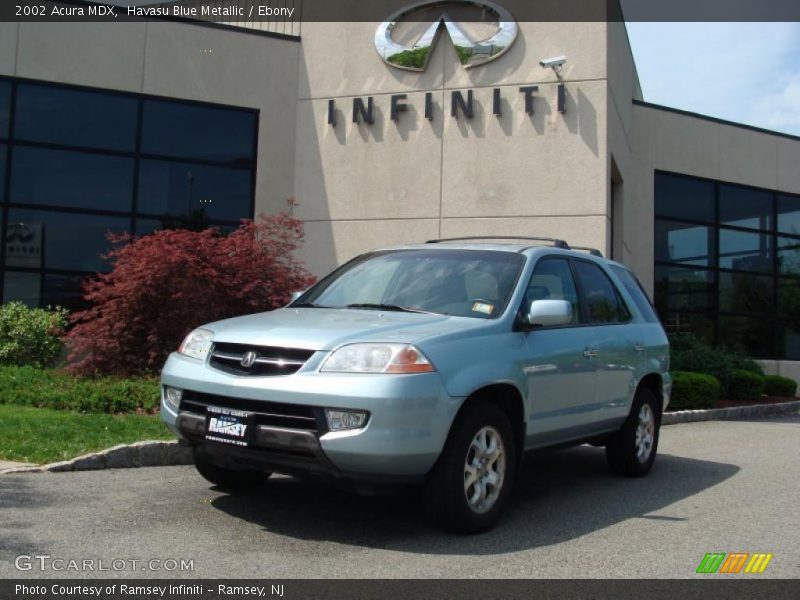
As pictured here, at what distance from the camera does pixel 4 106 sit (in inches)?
563

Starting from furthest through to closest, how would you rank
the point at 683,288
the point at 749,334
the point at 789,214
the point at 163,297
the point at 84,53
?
1. the point at 789,214
2. the point at 749,334
3. the point at 683,288
4. the point at 84,53
5. the point at 163,297

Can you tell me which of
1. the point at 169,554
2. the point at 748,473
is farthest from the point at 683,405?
the point at 169,554

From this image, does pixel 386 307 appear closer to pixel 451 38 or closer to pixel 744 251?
pixel 451 38

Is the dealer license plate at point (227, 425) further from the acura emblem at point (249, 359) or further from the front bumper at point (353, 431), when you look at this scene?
the acura emblem at point (249, 359)

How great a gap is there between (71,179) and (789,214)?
17135mm

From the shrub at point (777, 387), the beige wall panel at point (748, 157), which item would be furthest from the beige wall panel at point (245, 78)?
the beige wall panel at point (748, 157)

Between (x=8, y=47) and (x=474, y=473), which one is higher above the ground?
(x=8, y=47)

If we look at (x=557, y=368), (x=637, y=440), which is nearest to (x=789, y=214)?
(x=637, y=440)

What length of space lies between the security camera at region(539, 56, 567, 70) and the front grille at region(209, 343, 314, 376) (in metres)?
10.6

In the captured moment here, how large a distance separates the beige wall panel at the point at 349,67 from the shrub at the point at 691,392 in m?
6.76

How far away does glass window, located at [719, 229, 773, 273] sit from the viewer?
19.8 meters

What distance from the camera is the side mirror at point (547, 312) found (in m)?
5.36

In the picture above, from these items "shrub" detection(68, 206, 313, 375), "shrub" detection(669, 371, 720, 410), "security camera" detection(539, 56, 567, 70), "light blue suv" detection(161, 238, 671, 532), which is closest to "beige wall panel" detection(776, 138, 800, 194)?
"security camera" detection(539, 56, 567, 70)
